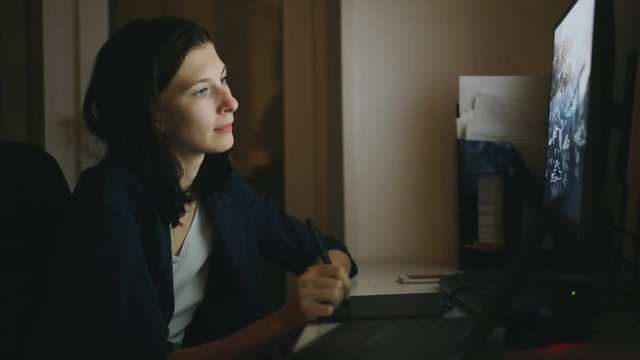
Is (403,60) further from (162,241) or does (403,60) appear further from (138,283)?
(138,283)

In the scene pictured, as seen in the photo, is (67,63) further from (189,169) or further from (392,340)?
(392,340)

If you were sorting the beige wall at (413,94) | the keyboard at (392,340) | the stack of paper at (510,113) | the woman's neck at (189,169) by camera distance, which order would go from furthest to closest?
the beige wall at (413,94) < the stack of paper at (510,113) < the woman's neck at (189,169) < the keyboard at (392,340)

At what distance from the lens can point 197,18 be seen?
2086 mm

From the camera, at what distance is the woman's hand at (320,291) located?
2.97 feet

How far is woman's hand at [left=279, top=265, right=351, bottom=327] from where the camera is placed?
905 millimetres

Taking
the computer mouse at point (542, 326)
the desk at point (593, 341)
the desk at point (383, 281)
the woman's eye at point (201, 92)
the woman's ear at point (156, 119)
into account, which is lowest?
the desk at point (383, 281)

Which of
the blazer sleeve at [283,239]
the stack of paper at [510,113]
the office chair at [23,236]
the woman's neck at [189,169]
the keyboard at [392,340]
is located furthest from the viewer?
the stack of paper at [510,113]

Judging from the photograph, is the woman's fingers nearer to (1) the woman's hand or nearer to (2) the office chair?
(1) the woman's hand

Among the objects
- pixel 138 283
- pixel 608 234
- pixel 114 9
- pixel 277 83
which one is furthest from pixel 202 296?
pixel 114 9

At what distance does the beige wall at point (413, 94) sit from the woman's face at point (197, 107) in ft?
1.85

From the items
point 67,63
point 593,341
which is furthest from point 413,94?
point 67,63

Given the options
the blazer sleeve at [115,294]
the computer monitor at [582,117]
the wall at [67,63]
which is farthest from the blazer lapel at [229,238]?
the wall at [67,63]

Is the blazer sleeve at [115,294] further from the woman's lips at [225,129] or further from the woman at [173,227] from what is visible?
the woman's lips at [225,129]

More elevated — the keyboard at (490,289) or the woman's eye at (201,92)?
the woman's eye at (201,92)
